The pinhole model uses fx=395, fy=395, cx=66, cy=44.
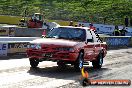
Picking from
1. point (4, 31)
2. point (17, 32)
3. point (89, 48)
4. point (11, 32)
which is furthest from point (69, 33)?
point (17, 32)

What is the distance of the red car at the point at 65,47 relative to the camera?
13.2 meters

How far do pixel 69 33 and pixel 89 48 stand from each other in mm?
1026

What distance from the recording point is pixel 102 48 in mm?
16953

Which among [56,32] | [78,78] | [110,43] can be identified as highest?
[56,32]

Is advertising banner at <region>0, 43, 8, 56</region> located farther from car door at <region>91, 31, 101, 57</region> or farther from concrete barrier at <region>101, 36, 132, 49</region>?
concrete barrier at <region>101, 36, 132, 49</region>

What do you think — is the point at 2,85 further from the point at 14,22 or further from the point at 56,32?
the point at 14,22

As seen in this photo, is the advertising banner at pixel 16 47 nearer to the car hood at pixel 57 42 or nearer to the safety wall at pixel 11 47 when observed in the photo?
the safety wall at pixel 11 47

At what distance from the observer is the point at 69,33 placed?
47.5 feet

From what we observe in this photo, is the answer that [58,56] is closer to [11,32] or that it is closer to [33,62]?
[33,62]

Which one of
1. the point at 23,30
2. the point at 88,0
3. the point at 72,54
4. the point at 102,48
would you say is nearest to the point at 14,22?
the point at 23,30

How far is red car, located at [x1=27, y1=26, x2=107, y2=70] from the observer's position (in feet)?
43.3

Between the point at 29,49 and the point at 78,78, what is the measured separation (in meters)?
2.35

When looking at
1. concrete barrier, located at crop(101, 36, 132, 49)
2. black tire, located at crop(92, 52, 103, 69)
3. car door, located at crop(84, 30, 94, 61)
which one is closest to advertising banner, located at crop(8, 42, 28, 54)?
black tire, located at crop(92, 52, 103, 69)

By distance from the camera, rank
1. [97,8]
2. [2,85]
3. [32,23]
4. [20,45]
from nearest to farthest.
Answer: [2,85]
[20,45]
[32,23]
[97,8]
